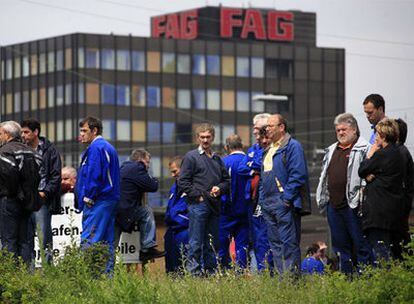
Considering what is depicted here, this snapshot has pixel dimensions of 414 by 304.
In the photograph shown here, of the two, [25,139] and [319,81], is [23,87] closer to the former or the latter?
[319,81]

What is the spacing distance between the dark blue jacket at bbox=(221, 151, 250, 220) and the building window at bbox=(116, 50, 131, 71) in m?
95.5

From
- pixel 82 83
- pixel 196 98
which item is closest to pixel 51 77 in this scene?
pixel 82 83

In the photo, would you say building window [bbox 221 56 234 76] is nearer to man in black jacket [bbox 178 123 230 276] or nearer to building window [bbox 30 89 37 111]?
building window [bbox 30 89 37 111]

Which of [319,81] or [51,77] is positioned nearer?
[51,77]

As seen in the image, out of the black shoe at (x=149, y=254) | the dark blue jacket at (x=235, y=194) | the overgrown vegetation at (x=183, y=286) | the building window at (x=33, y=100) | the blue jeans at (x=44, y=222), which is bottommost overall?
the black shoe at (x=149, y=254)

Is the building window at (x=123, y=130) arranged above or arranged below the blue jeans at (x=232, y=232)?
above

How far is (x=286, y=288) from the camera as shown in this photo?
12.4 m

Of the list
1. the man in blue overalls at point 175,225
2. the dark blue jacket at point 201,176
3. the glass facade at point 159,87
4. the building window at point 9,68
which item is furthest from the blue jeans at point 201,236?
the building window at point 9,68

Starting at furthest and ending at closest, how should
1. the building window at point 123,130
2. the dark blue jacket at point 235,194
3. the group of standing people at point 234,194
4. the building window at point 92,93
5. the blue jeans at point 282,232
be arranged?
1. the building window at point 123,130
2. the building window at point 92,93
3. the dark blue jacket at point 235,194
4. the blue jeans at point 282,232
5. the group of standing people at point 234,194

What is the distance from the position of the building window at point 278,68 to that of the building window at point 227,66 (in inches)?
132

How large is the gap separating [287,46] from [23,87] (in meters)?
22.3

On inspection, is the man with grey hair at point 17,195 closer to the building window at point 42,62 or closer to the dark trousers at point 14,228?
the dark trousers at point 14,228

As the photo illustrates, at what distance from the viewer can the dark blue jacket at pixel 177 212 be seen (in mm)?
18625

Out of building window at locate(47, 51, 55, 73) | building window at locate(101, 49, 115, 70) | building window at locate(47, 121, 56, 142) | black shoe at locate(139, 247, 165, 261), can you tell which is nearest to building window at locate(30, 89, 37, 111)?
building window at locate(47, 121, 56, 142)
